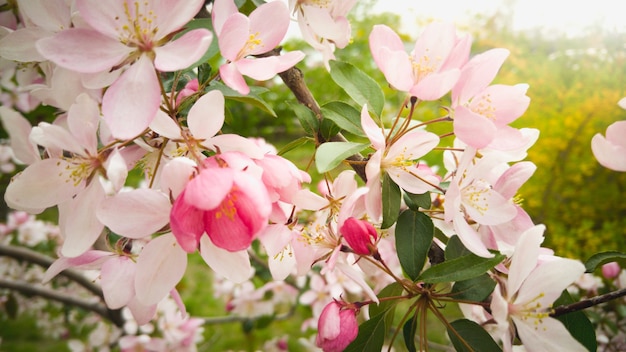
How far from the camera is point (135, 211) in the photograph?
46cm

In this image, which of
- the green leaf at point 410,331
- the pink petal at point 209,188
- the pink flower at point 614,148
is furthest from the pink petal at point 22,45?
the pink flower at point 614,148

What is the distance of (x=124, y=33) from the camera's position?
19.0 inches

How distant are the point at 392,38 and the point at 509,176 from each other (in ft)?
0.89

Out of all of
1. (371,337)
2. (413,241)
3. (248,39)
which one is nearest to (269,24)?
(248,39)

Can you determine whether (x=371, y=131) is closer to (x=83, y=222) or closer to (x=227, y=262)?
(x=227, y=262)

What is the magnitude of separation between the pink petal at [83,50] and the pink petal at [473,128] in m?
0.41

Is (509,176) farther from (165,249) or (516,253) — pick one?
(165,249)

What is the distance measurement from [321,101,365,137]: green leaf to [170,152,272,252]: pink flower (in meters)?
0.21

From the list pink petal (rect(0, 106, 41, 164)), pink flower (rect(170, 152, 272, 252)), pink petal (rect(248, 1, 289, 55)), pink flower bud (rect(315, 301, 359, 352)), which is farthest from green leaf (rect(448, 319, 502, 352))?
pink petal (rect(0, 106, 41, 164))

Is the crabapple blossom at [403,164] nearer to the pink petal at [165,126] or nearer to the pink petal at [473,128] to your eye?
the pink petal at [473,128]

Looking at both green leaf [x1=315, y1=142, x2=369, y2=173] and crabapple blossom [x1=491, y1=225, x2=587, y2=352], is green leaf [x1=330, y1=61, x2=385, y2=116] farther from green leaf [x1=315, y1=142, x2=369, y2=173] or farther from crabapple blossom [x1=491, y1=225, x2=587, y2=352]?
crabapple blossom [x1=491, y1=225, x2=587, y2=352]

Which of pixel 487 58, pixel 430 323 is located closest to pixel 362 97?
pixel 487 58

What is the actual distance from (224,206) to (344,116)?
10.9 inches

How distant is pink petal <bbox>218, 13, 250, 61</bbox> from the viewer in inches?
18.9
